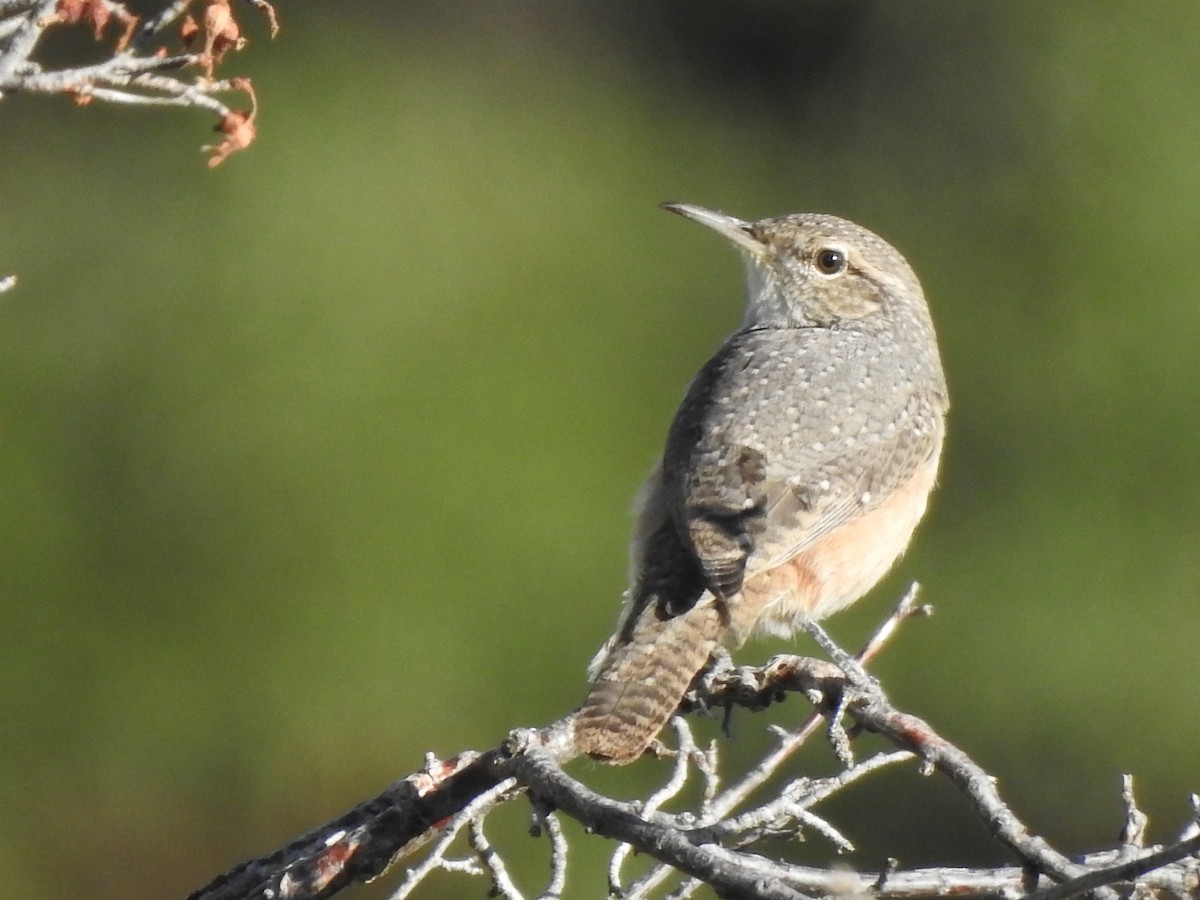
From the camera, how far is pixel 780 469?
5094mm

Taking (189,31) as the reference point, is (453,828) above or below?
below

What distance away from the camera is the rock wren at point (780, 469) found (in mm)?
4609

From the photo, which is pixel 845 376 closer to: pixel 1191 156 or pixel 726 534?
pixel 726 534

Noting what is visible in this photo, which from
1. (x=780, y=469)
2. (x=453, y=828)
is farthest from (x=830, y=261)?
(x=453, y=828)

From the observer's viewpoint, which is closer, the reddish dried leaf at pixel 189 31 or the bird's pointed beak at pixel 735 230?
the reddish dried leaf at pixel 189 31

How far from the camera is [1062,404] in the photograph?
31.2 feet

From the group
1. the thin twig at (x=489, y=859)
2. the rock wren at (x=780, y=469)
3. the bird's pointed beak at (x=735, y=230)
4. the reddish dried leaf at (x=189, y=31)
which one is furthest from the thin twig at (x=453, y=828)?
the bird's pointed beak at (x=735, y=230)

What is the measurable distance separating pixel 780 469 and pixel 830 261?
1.28m

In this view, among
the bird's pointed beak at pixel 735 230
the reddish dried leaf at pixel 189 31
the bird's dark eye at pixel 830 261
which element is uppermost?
the reddish dried leaf at pixel 189 31

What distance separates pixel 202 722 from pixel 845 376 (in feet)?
11.3

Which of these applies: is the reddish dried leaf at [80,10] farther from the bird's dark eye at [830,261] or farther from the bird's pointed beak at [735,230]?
the bird's dark eye at [830,261]

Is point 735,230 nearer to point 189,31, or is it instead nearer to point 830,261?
point 830,261

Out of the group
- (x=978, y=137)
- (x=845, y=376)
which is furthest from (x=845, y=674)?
(x=978, y=137)

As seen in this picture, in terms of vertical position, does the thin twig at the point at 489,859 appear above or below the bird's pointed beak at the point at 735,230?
below
